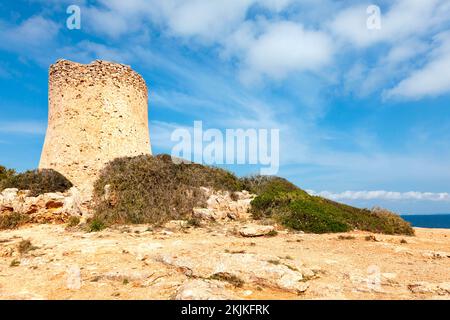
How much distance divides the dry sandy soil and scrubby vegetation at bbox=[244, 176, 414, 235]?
8.70 feet

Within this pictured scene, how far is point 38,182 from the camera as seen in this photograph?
597 inches

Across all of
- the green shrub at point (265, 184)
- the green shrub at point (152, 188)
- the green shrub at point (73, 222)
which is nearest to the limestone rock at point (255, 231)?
the green shrub at point (152, 188)

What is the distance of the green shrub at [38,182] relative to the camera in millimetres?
14719

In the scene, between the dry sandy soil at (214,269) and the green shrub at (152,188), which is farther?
the green shrub at (152,188)

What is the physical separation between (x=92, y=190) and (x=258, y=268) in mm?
11841

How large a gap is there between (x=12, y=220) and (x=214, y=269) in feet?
34.4

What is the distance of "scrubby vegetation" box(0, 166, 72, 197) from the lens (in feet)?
48.3

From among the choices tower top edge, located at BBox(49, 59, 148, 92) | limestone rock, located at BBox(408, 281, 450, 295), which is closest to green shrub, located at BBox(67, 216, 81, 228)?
tower top edge, located at BBox(49, 59, 148, 92)

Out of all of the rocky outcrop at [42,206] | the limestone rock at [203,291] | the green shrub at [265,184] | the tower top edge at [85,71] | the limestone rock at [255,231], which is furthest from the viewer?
the tower top edge at [85,71]

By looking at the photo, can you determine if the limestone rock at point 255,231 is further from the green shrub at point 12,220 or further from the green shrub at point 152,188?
the green shrub at point 12,220

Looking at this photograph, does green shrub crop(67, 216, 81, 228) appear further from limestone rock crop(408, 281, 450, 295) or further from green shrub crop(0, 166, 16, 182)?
limestone rock crop(408, 281, 450, 295)

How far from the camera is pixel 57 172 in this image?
55.8 feet

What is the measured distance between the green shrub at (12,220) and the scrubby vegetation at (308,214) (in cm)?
989

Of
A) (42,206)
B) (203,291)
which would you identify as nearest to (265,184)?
(42,206)
